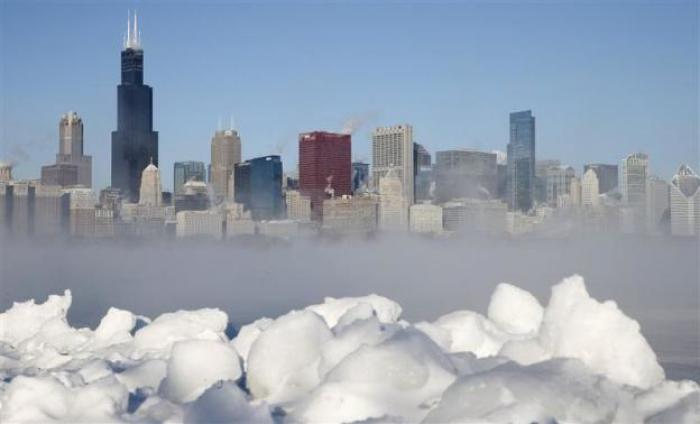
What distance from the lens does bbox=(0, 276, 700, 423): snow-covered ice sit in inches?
534

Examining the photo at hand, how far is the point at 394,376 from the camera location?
1429 centimetres

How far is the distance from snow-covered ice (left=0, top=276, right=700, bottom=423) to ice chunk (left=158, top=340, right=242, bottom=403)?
0.07 feet

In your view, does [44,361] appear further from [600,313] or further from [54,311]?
[600,313]

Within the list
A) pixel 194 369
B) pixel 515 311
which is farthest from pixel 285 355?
pixel 515 311

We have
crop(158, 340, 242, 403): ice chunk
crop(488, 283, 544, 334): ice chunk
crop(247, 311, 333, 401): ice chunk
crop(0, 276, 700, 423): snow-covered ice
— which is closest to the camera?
crop(0, 276, 700, 423): snow-covered ice

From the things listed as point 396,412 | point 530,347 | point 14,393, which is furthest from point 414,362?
point 14,393

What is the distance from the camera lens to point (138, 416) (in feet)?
47.6

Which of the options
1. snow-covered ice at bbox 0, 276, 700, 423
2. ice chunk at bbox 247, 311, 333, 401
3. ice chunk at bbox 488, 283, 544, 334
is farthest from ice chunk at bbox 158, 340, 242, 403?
ice chunk at bbox 488, 283, 544, 334

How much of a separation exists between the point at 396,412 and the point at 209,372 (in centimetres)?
392

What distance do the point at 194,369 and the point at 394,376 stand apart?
145 inches

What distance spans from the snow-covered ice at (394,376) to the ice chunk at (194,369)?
2 cm

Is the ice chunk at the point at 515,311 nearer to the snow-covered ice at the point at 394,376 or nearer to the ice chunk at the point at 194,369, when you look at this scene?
the snow-covered ice at the point at 394,376

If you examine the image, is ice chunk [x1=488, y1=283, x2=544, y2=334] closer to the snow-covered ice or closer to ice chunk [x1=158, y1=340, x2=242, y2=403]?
the snow-covered ice

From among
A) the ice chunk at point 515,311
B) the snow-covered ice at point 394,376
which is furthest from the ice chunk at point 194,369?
the ice chunk at point 515,311
